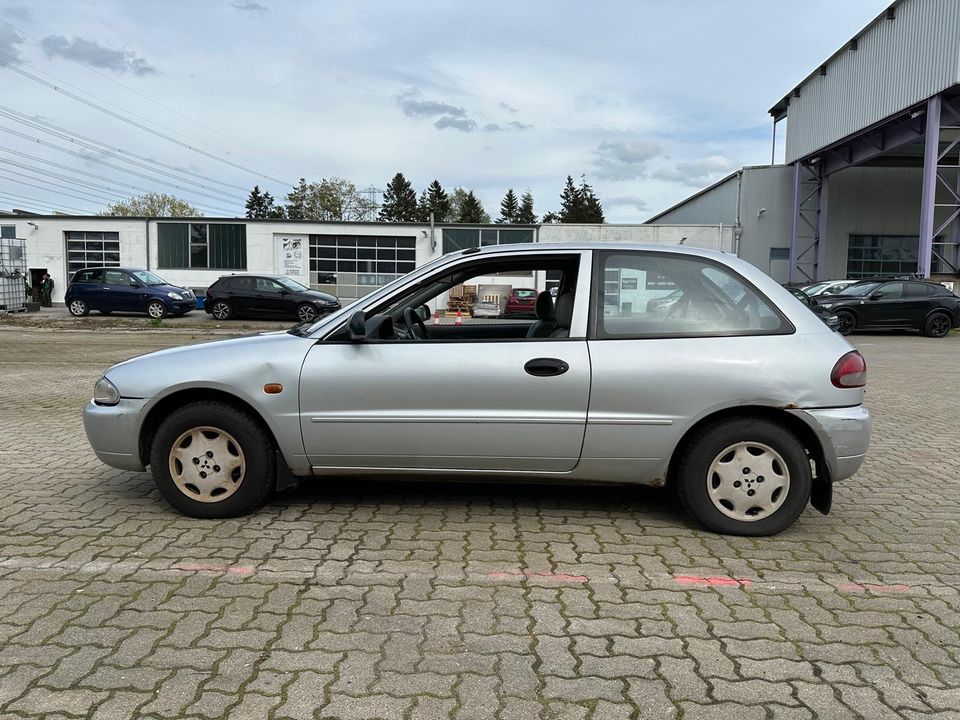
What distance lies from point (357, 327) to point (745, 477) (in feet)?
7.35

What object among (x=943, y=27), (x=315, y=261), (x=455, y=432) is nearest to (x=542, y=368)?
(x=455, y=432)

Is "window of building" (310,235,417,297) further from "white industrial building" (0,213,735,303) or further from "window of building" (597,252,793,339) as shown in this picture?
"window of building" (597,252,793,339)

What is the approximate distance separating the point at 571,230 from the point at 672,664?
3150 cm

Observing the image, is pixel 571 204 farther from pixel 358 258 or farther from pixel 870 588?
pixel 870 588

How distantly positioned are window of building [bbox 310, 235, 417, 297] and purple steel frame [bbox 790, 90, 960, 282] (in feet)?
60.9

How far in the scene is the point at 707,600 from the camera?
330cm

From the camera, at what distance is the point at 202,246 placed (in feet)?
118

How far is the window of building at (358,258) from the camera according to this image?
3544 cm

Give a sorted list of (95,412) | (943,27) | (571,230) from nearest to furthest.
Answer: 1. (95,412)
2. (943,27)
3. (571,230)

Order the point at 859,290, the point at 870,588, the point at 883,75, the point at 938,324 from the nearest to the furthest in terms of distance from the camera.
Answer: the point at 870,588
the point at 938,324
the point at 859,290
the point at 883,75

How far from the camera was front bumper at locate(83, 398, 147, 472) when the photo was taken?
4.20m

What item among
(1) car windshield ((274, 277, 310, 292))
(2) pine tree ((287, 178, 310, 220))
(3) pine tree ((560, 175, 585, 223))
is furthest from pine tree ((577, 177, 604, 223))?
(1) car windshield ((274, 277, 310, 292))

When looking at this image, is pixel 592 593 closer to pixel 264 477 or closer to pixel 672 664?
pixel 672 664

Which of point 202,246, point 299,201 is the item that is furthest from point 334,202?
point 202,246
